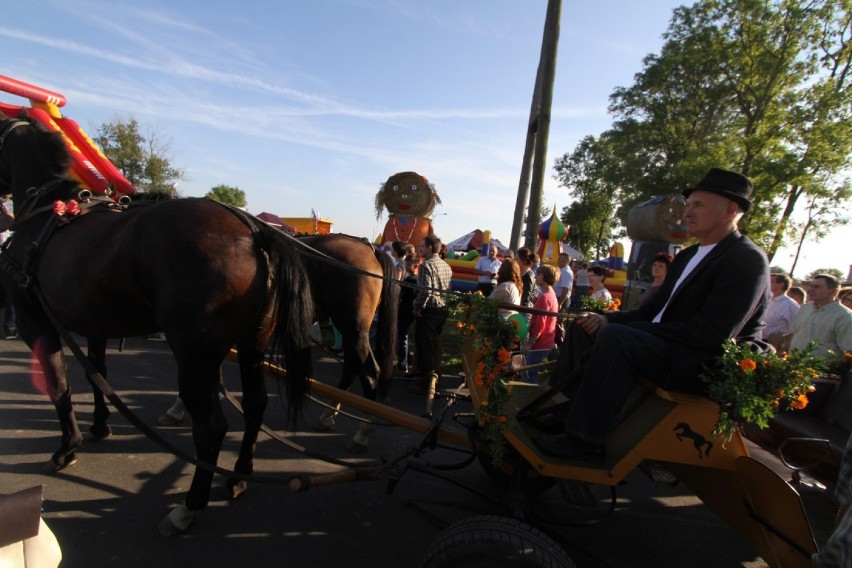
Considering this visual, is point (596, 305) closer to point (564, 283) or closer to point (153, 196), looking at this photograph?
point (153, 196)

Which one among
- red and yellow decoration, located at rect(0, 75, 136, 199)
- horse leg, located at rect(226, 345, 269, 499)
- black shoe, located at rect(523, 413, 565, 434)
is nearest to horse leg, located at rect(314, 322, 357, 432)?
horse leg, located at rect(226, 345, 269, 499)

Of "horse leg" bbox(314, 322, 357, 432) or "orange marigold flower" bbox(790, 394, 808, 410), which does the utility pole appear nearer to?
"horse leg" bbox(314, 322, 357, 432)

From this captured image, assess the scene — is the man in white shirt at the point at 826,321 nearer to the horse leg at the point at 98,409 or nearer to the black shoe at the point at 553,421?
the black shoe at the point at 553,421

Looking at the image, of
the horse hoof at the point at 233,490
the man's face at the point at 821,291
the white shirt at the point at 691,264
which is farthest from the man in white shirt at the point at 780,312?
the horse hoof at the point at 233,490

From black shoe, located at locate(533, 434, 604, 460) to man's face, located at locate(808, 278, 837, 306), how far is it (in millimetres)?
3844

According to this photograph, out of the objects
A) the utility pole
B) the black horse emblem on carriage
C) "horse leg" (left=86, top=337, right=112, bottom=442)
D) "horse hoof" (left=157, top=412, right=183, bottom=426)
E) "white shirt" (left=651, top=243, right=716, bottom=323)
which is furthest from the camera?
the utility pole

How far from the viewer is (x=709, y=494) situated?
2.28 metres

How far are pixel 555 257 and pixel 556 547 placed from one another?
13.2 m

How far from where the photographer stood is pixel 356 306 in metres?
4.11

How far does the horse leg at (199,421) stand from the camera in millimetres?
2516

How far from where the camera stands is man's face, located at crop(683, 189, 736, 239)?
227cm

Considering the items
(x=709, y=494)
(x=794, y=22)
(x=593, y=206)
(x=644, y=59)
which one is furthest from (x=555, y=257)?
(x=593, y=206)

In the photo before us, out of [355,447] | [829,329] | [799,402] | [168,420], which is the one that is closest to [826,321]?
[829,329]

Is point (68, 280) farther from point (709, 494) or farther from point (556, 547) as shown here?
point (709, 494)
